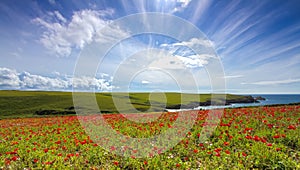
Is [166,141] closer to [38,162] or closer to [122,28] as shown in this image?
[38,162]

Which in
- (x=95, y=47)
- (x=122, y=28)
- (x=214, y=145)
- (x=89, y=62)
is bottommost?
(x=214, y=145)

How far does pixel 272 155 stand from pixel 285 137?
230 cm

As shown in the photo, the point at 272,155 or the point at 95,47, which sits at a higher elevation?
the point at 95,47

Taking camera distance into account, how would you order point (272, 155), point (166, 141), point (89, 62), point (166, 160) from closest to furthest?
point (272, 155)
point (166, 160)
point (166, 141)
point (89, 62)

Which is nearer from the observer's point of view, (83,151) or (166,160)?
(166,160)

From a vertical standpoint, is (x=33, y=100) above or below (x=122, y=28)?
below

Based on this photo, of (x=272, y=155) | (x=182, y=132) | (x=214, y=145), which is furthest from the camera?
(x=182, y=132)

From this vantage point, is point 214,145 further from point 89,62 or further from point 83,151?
point 89,62

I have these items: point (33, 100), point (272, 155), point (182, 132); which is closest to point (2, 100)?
point (33, 100)

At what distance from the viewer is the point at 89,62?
8.53 metres

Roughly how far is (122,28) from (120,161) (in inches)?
272

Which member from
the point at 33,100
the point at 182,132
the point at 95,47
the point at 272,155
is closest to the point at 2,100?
the point at 33,100

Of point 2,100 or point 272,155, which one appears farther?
point 2,100

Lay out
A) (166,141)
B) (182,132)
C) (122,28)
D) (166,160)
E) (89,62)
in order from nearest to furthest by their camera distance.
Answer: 1. (166,160)
2. (166,141)
3. (89,62)
4. (182,132)
5. (122,28)
